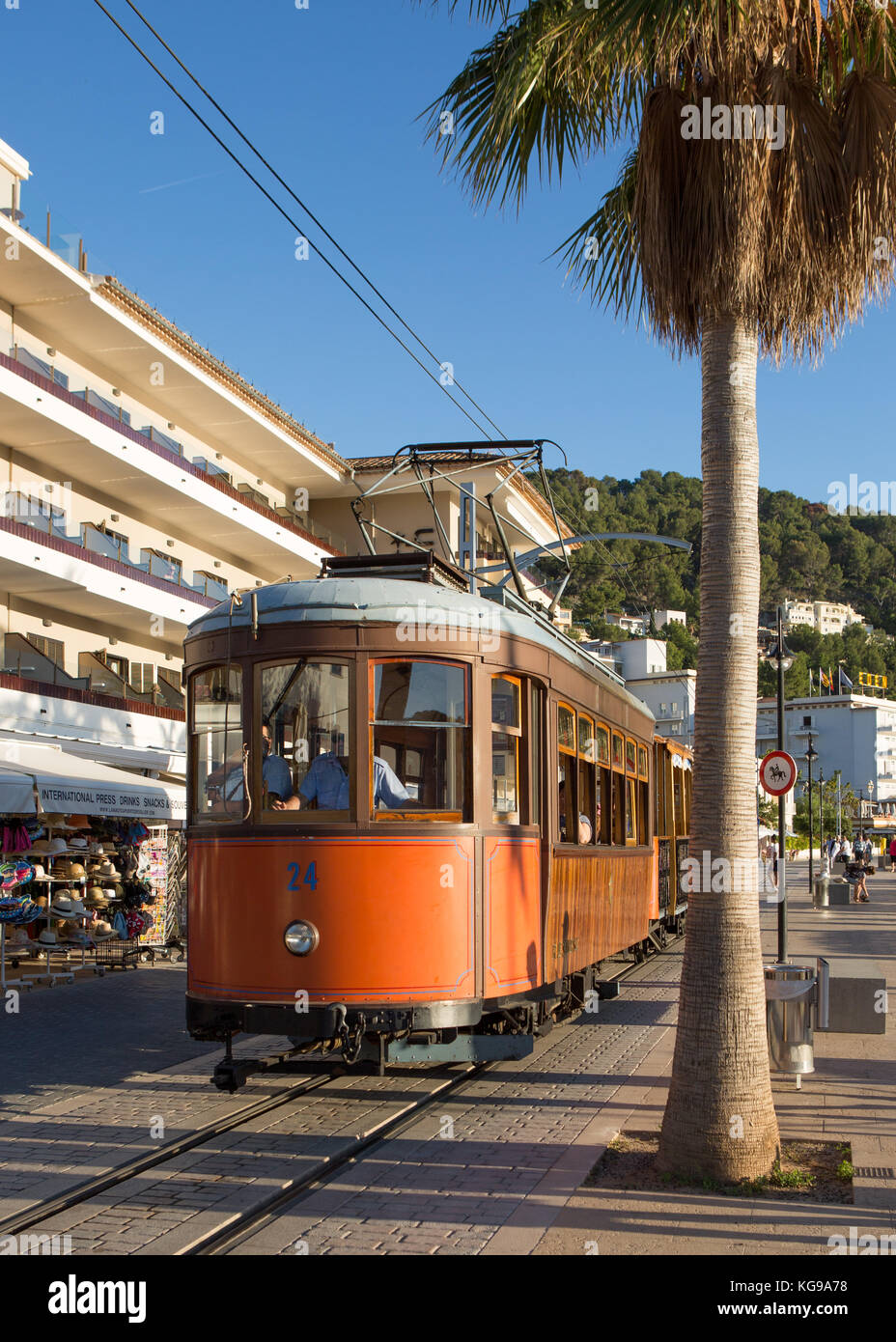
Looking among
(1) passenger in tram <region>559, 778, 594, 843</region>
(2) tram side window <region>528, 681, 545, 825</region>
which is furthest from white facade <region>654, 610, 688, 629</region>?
(2) tram side window <region>528, 681, 545, 825</region>

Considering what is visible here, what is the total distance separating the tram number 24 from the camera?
322 inches

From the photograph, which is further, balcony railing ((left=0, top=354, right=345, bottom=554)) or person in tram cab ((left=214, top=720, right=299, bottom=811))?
balcony railing ((left=0, top=354, right=345, bottom=554))

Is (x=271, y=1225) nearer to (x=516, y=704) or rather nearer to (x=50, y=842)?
(x=516, y=704)

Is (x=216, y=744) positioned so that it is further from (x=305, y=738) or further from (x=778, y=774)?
(x=778, y=774)

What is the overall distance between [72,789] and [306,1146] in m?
8.50

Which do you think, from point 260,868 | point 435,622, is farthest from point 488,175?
point 260,868

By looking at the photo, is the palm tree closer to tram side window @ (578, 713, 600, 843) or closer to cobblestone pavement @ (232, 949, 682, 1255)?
cobblestone pavement @ (232, 949, 682, 1255)

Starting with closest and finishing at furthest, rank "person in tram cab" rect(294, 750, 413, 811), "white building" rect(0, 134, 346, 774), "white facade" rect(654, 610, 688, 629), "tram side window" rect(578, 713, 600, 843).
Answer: "person in tram cab" rect(294, 750, 413, 811) → "tram side window" rect(578, 713, 600, 843) → "white building" rect(0, 134, 346, 774) → "white facade" rect(654, 610, 688, 629)

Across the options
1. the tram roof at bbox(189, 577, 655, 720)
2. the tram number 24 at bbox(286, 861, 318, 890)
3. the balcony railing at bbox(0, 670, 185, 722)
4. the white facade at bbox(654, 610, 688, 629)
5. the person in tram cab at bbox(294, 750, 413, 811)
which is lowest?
the tram number 24 at bbox(286, 861, 318, 890)

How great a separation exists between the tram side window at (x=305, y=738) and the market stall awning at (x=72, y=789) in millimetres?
6896

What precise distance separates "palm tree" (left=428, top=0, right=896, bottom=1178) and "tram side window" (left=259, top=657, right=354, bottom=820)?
2.26m

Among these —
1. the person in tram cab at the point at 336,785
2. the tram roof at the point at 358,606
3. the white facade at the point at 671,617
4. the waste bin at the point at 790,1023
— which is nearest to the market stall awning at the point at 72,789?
the tram roof at the point at 358,606

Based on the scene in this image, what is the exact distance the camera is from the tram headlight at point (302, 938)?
8102mm

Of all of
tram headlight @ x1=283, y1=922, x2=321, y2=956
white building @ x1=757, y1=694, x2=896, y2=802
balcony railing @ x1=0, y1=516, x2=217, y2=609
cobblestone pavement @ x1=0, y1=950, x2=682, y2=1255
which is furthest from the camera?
white building @ x1=757, y1=694, x2=896, y2=802
